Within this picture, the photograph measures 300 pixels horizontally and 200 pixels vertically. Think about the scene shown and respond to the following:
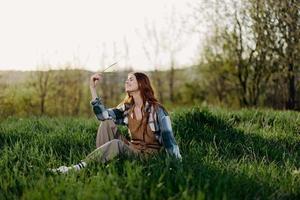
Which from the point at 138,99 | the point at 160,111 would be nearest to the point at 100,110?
the point at 138,99

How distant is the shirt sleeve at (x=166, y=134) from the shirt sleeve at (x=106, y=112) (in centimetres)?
61

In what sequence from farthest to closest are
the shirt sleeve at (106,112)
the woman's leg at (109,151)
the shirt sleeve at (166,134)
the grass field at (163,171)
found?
the shirt sleeve at (106,112) < the shirt sleeve at (166,134) < the woman's leg at (109,151) < the grass field at (163,171)

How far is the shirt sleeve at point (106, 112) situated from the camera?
19.5 ft

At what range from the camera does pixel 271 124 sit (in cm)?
935

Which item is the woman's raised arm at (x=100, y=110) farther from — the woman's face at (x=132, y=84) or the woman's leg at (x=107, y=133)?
the woman's face at (x=132, y=84)

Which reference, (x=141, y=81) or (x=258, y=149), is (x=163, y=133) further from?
(x=258, y=149)

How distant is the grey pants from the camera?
5.12m

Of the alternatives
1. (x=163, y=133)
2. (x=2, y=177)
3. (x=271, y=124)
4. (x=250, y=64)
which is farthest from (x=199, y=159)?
(x=250, y=64)

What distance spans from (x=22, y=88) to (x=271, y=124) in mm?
11727

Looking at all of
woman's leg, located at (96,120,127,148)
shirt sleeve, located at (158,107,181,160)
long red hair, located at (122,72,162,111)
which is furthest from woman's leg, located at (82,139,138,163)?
long red hair, located at (122,72,162,111)

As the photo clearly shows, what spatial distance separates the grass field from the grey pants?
0.09 metres

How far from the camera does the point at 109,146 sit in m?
5.25

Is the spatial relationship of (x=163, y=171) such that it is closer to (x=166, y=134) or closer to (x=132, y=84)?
(x=166, y=134)

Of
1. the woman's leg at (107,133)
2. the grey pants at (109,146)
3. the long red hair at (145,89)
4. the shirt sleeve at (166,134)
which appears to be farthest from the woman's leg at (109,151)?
the long red hair at (145,89)
